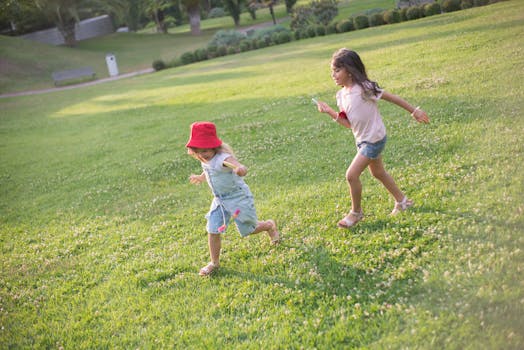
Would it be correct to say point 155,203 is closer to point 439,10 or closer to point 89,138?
point 89,138

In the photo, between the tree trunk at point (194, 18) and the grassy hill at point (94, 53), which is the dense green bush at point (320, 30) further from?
the tree trunk at point (194, 18)

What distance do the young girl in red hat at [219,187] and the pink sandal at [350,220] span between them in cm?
122

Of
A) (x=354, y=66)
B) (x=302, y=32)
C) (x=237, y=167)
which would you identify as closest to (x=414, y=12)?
(x=302, y=32)

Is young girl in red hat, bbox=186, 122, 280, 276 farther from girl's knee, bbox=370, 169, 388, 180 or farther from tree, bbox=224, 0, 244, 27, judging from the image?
tree, bbox=224, 0, 244, 27

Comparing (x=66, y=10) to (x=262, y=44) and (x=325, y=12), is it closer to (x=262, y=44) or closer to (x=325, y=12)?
(x=262, y=44)

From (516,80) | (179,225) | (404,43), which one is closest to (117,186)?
(179,225)

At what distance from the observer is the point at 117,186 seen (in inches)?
391

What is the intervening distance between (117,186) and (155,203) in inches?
80.1

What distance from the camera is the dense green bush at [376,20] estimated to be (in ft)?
99.7

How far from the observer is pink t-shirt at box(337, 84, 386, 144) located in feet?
17.4

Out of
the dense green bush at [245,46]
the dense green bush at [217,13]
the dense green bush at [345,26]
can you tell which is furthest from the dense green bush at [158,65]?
the dense green bush at [217,13]

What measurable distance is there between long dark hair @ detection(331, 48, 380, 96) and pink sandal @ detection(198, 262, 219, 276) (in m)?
2.93

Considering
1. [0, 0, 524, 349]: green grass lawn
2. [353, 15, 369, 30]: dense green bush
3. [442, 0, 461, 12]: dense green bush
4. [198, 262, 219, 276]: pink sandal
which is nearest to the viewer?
[0, 0, 524, 349]: green grass lawn

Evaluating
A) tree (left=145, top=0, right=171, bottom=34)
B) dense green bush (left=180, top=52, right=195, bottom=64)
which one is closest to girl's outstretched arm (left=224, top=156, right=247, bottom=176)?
dense green bush (left=180, top=52, right=195, bottom=64)
